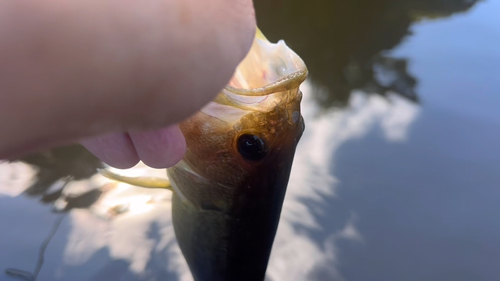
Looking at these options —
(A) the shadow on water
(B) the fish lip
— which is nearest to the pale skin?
(B) the fish lip

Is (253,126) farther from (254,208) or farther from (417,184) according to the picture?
(417,184)

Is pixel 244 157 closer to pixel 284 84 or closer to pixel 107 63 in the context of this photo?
pixel 284 84

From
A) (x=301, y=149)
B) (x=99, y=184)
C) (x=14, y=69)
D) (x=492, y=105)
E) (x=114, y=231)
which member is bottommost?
(x=14, y=69)

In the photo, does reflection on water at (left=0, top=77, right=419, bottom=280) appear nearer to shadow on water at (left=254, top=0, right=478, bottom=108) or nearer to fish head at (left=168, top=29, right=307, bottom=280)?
fish head at (left=168, top=29, right=307, bottom=280)

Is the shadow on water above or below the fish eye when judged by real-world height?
above

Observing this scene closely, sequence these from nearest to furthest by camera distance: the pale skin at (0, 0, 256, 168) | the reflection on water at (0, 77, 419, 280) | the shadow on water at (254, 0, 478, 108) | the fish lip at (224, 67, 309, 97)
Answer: the pale skin at (0, 0, 256, 168)
the fish lip at (224, 67, 309, 97)
the reflection on water at (0, 77, 419, 280)
the shadow on water at (254, 0, 478, 108)

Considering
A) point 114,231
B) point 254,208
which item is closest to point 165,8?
point 254,208

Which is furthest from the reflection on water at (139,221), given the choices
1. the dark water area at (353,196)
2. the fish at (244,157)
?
the fish at (244,157)
